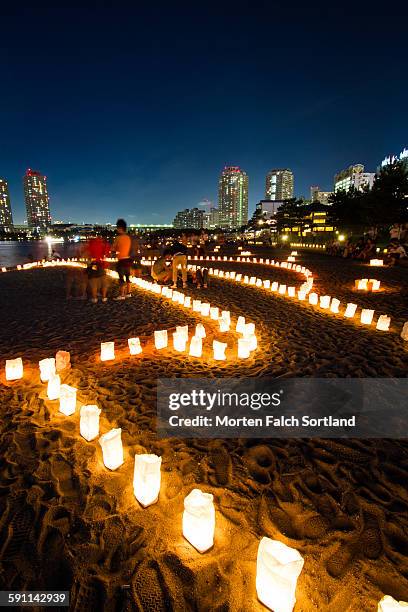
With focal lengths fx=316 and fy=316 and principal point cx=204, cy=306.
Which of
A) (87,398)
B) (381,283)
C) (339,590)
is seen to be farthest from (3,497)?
(381,283)

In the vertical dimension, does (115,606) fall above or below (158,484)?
below

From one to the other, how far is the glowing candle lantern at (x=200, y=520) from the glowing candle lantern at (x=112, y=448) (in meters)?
1.04

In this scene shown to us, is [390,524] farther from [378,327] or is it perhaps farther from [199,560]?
[378,327]

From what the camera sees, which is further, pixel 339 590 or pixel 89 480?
pixel 89 480

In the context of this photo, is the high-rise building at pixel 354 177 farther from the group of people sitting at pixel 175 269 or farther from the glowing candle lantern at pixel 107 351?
the glowing candle lantern at pixel 107 351

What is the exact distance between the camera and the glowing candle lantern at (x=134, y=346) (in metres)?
5.80

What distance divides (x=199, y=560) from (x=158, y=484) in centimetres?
65

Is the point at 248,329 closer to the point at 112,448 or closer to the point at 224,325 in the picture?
the point at 224,325

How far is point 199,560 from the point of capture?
2.30 metres

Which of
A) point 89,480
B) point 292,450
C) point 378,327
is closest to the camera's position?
point 89,480

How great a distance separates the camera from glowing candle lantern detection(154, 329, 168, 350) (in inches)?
239

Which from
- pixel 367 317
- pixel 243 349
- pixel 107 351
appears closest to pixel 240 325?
pixel 243 349

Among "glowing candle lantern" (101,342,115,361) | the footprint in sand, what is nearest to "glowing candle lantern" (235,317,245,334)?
"glowing candle lantern" (101,342,115,361)

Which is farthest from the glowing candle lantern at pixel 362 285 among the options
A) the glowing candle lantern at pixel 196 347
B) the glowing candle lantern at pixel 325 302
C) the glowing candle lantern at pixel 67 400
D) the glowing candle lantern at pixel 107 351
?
the glowing candle lantern at pixel 67 400
